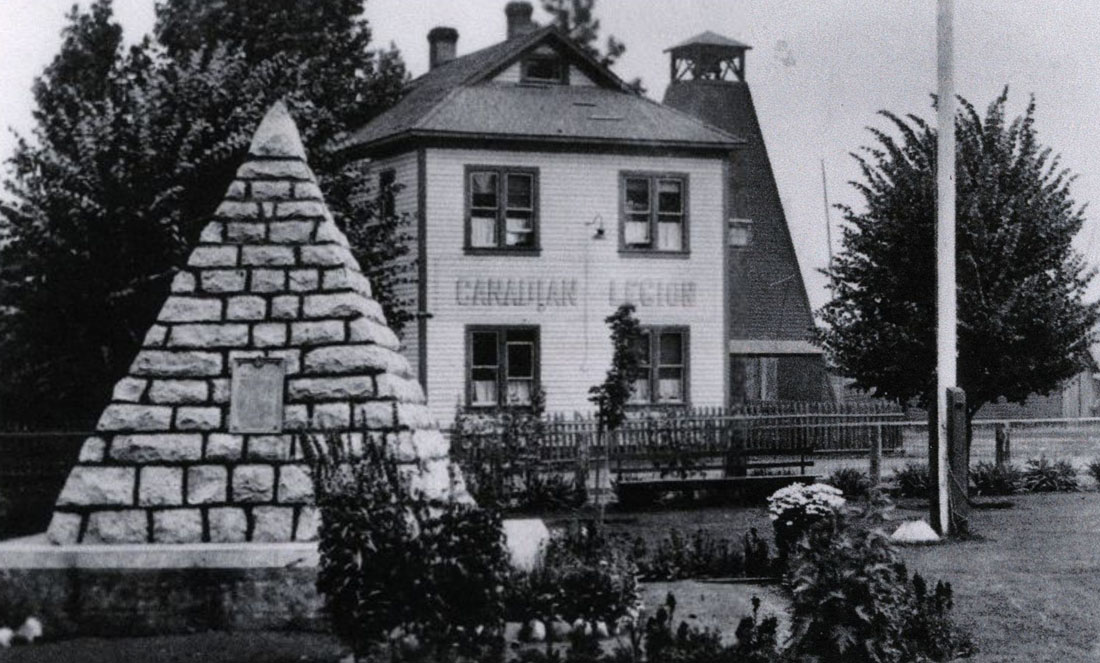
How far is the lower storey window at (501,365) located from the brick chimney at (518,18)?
863cm

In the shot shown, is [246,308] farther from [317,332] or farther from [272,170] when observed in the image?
[272,170]

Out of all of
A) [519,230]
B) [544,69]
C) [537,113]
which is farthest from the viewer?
[544,69]

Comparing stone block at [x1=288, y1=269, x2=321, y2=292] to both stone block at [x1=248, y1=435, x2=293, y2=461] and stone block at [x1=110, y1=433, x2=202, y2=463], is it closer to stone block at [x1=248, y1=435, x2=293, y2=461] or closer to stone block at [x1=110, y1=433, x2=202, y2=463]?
stone block at [x1=248, y1=435, x2=293, y2=461]

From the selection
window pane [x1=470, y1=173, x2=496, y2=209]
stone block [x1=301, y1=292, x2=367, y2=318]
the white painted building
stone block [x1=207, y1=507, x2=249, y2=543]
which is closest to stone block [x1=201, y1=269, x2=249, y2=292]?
stone block [x1=301, y1=292, x2=367, y2=318]

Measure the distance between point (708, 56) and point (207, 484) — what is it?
32409 millimetres

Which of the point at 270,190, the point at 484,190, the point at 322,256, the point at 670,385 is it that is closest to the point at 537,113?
the point at 484,190

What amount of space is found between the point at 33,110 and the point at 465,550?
14.2m

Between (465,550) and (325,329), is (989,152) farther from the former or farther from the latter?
(465,550)

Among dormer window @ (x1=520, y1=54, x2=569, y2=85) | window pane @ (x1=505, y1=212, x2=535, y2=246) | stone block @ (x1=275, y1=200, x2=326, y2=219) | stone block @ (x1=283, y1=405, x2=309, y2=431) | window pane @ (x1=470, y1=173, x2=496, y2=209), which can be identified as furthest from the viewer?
dormer window @ (x1=520, y1=54, x2=569, y2=85)

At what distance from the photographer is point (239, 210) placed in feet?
36.9

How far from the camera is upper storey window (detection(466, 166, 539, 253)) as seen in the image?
88.4ft

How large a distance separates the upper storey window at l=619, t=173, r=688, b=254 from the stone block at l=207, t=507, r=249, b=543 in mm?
17966

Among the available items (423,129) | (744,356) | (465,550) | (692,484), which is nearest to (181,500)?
(465,550)

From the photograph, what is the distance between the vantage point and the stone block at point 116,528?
1042 centimetres
